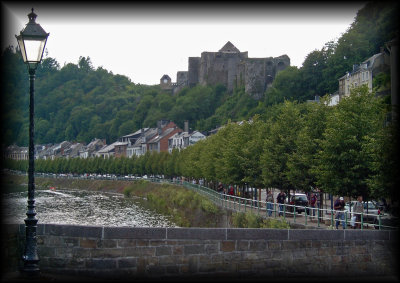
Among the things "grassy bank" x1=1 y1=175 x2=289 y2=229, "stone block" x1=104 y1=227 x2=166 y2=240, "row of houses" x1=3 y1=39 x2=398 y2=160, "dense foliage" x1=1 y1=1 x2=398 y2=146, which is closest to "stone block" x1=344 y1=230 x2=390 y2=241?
"stone block" x1=104 y1=227 x2=166 y2=240

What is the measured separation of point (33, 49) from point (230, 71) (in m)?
144

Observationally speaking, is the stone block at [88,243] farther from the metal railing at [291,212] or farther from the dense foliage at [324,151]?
the metal railing at [291,212]

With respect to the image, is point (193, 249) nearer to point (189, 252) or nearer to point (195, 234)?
point (189, 252)

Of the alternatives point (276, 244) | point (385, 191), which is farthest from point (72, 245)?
point (385, 191)

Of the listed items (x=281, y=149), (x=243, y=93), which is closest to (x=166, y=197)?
(x=281, y=149)

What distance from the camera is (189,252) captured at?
13008 millimetres

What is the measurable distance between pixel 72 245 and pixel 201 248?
290cm

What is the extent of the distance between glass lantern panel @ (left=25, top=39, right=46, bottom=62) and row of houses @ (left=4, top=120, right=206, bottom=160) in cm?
8136

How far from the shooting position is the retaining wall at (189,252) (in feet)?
41.7

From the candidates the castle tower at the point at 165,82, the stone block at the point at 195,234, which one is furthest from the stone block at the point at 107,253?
the castle tower at the point at 165,82

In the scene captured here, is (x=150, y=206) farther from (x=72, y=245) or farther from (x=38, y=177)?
(x=38, y=177)

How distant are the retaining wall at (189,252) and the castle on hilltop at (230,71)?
122 m

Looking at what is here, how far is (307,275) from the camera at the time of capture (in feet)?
45.1

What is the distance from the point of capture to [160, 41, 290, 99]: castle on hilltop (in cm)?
13738
